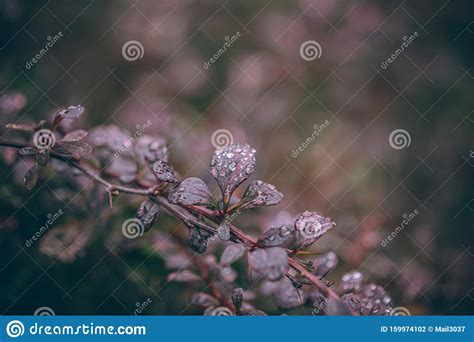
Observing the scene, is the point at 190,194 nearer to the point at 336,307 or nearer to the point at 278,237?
the point at 278,237

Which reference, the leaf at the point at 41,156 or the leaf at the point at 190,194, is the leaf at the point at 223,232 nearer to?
the leaf at the point at 190,194

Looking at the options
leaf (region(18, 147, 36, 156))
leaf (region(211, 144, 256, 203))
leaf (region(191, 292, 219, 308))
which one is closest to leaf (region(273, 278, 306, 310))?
leaf (region(191, 292, 219, 308))

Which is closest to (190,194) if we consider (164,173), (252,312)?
(164,173)

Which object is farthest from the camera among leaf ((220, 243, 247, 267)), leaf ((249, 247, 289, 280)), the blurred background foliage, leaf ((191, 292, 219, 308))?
the blurred background foliage

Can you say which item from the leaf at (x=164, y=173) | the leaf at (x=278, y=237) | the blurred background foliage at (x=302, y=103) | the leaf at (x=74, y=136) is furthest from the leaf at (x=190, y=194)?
the blurred background foliage at (x=302, y=103)

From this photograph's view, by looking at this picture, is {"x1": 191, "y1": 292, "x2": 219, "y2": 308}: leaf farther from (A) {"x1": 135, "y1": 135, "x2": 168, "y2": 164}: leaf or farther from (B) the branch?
(A) {"x1": 135, "y1": 135, "x2": 168, "y2": 164}: leaf

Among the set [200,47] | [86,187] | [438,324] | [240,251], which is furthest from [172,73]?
[438,324]

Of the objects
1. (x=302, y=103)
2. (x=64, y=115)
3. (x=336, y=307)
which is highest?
(x=302, y=103)
